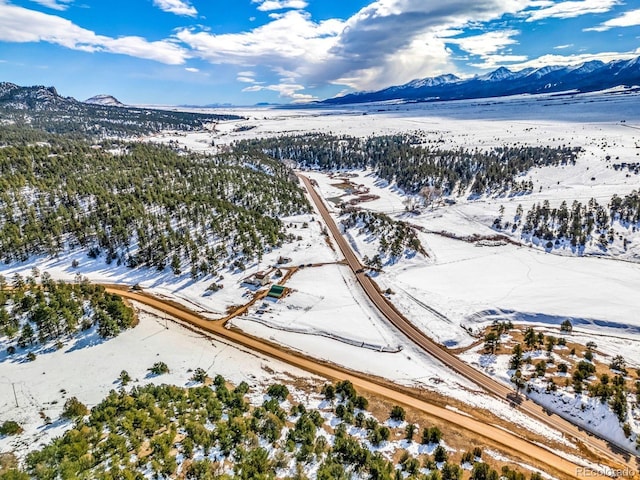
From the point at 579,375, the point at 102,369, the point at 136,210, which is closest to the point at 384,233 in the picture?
the point at 579,375

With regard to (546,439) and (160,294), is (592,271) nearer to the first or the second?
(546,439)

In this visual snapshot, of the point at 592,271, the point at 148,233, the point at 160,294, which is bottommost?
the point at 592,271

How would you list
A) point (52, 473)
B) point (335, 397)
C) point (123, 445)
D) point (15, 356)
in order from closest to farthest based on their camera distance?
point (52, 473) < point (123, 445) < point (335, 397) < point (15, 356)

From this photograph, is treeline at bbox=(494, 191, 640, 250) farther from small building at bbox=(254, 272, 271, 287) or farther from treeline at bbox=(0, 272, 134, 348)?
treeline at bbox=(0, 272, 134, 348)

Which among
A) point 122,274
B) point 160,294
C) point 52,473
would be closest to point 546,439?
point 52,473

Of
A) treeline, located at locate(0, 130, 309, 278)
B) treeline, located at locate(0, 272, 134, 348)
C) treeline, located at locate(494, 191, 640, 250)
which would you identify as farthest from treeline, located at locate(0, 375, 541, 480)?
treeline, located at locate(494, 191, 640, 250)

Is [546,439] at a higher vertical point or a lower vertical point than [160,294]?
lower

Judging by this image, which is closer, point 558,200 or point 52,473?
point 52,473

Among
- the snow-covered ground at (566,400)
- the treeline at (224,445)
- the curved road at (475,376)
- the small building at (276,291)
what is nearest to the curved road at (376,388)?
the treeline at (224,445)
